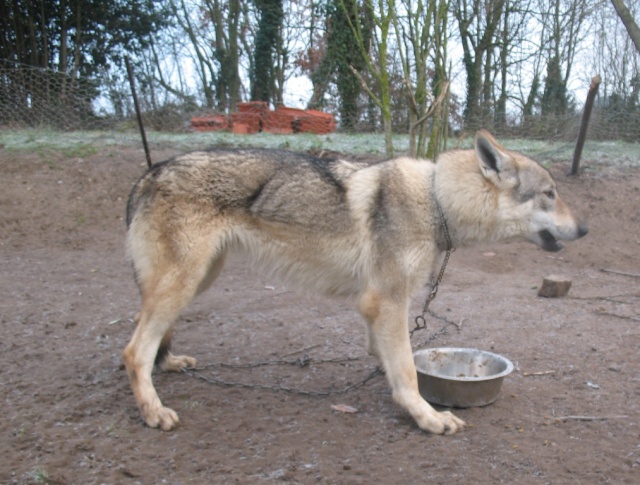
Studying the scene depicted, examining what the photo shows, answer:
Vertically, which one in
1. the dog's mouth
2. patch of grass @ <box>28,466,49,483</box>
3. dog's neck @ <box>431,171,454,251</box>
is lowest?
patch of grass @ <box>28,466,49,483</box>

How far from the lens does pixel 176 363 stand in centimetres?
432

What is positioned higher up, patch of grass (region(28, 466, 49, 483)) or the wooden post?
the wooden post

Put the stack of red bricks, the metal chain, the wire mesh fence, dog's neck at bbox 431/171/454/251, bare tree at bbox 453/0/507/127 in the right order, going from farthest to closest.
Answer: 1. bare tree at bbox 453/0/507/127
2. the stack of red bricks
3. the wire mesh fence
4. the metal chain
5. dog's neck at bbox 431/171/454/251

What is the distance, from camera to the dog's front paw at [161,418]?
337 cm

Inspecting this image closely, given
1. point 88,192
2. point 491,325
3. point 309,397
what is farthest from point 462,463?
point 88,192

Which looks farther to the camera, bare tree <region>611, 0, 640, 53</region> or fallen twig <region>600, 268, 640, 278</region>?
fallen twig <region>600, 268, 640, 278</region>

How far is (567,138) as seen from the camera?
13.8 meters

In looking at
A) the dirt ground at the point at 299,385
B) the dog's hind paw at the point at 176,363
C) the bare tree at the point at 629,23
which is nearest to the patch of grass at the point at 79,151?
the dirt ground at the point at 299,385

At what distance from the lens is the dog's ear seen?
151 inches

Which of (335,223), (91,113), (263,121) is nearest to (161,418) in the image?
(335,223)

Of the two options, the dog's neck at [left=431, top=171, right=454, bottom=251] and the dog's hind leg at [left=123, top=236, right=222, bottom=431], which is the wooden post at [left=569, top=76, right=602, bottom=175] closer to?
the dog's neck at [left=431, top=171, right=454, bottom=251]

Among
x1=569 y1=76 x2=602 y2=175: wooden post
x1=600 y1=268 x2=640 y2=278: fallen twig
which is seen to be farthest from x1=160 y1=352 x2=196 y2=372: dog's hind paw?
x1=569 y1=76 x2=602 y2=175: wooden post

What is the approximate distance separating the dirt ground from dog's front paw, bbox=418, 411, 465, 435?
0.06 m

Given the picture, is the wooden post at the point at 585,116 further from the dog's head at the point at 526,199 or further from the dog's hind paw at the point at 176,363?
the dog's hind paw at the point at 176,363
